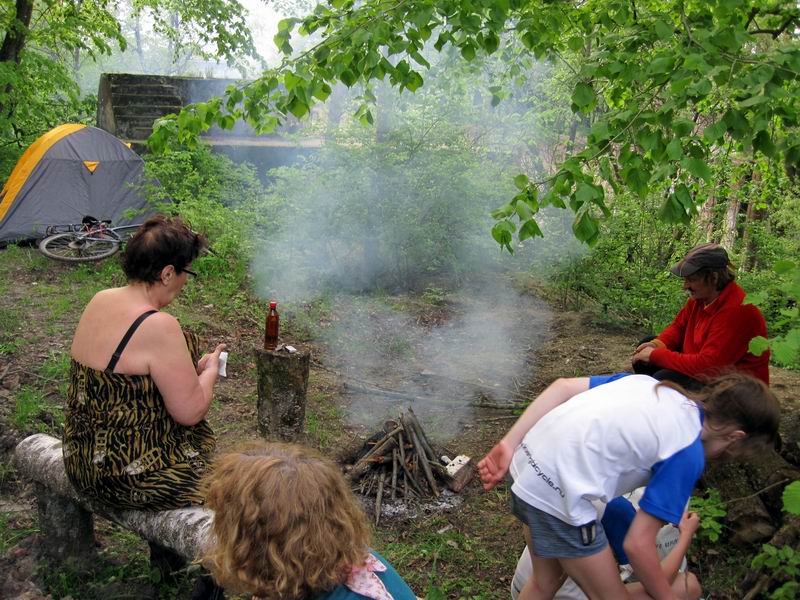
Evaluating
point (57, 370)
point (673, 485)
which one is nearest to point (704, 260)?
point (673, 485)

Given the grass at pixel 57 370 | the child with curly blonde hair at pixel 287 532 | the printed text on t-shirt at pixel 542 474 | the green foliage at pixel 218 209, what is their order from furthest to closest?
the green foliage at pixel 218 209 → the grass at pixel 57 370 → the printed text on t-shirt at pixel 542 474 → the child with curly blonde hair at pixel 287 532

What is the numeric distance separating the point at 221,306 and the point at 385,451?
4112 mm

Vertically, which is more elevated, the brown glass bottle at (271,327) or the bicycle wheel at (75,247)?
the brown glass bottle at (271,327)

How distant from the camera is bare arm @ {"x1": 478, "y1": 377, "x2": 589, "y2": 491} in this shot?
2.58 meters

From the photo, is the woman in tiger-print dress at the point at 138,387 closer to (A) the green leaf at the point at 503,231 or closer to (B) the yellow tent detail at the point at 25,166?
(A) the green leaf at the point at 503,231

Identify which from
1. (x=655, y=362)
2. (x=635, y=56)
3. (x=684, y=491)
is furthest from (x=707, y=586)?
(x=635, y=56)

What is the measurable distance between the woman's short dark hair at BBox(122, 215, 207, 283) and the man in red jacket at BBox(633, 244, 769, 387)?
9.50ft

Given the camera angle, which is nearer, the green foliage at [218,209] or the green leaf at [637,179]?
the green leaf at [637,179]

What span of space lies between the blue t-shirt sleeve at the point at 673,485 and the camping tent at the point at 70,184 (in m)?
8.97

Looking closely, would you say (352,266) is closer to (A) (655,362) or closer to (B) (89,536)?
(A) (655,362)

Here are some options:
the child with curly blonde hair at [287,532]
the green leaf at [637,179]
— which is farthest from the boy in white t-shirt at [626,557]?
the green leaf at [637,179]

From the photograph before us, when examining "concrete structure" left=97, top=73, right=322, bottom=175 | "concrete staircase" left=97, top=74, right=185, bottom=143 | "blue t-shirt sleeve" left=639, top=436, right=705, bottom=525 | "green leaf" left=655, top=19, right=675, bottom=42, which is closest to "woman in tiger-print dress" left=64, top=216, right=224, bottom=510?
"blue t-shirt sleeve" left=639, top=436, right=705, bottom=525

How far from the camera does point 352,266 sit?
32.1 ft

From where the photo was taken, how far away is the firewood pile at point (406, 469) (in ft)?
15.5
